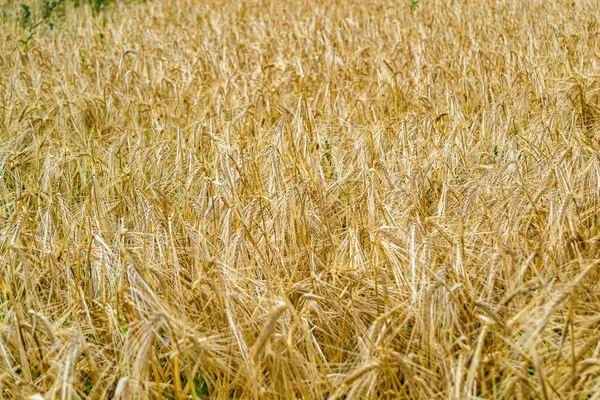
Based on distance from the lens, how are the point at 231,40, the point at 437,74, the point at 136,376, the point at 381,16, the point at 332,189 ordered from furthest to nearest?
the point at 381,16 → the point at 231,40 → the point at 437,74 → the point at 332,189 → the point at 136,376

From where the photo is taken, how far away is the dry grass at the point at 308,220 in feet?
5.31

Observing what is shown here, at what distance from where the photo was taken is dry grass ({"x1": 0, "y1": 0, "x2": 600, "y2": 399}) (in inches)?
63.7

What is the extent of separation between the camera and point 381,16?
6918 mm

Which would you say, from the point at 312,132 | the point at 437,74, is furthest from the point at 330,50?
the point at 312,132

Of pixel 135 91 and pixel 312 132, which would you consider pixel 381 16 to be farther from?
pixel 312 132

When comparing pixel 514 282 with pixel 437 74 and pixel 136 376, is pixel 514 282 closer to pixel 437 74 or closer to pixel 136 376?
pixel 136 376

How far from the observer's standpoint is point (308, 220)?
2.36 metres

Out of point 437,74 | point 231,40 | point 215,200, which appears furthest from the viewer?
point 231,40

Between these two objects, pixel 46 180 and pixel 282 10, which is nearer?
pixel 46 180

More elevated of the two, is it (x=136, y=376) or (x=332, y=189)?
(x=136, y=376)

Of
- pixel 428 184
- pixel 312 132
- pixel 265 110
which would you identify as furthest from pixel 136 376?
pixel 265 110

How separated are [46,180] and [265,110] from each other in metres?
1.41

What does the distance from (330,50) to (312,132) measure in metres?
1.84

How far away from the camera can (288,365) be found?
1676 mm
